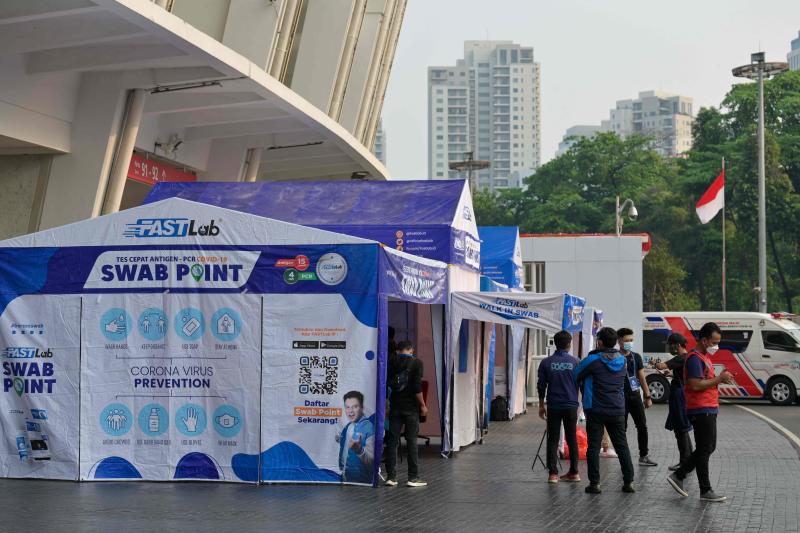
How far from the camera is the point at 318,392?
570 inches

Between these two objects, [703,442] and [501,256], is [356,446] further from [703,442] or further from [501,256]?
[501,256]

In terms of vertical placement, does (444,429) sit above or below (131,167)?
below

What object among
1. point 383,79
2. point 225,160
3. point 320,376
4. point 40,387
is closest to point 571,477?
point 320,376

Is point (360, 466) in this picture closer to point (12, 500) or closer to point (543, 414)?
point (543, 414)

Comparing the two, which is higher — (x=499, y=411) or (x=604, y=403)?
(x=604, y=403)

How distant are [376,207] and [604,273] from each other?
1552 centimetres

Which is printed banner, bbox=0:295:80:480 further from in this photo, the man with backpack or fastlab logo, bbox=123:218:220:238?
the man with backpack

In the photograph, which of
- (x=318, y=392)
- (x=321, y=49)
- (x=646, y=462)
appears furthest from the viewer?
(x=321, y=49)

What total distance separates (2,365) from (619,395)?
7.21 meters

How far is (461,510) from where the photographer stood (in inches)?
493

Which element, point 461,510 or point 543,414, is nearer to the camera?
point 461,510

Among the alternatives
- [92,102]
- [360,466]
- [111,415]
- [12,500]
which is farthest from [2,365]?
[92,102]

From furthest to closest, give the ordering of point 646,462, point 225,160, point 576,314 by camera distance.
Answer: point 225,160 → point 576,314 → point 646,462

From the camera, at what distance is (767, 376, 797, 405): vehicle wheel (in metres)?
31.8
